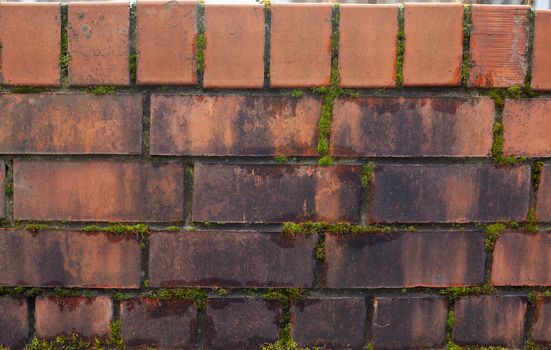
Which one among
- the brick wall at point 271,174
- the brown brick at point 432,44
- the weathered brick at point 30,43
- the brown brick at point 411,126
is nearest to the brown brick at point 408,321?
the brick wall at point 271,174

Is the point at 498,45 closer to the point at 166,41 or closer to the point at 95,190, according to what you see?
the point at 166,41

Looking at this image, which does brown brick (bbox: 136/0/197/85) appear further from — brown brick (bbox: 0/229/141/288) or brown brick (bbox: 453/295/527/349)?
brown brick (bbox: 453/295/527/349)

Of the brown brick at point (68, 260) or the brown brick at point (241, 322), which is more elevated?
the brown brick at point (68, 260)

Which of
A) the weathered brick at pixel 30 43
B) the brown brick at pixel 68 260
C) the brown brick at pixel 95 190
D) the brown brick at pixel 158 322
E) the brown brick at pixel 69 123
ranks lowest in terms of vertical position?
the brown brick at pixel 158 322

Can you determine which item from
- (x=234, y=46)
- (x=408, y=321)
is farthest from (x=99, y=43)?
(x=408, y=321)

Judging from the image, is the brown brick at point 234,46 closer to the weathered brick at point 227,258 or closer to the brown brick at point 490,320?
the weathered brick at point 227,258

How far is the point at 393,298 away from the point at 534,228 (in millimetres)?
360

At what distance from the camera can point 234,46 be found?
3.51 ft

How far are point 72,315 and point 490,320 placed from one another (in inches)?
37.8

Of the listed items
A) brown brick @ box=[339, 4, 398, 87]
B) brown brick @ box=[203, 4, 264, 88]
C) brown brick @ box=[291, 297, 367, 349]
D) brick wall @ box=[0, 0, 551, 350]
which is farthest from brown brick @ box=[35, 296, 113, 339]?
brown brick @ box=[339, 4, 398, 87]

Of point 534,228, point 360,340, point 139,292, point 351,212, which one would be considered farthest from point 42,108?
point 534,228

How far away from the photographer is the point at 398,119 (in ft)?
3.60

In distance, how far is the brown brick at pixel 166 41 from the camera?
3.48 feet

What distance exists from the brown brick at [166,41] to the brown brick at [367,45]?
0.33m
